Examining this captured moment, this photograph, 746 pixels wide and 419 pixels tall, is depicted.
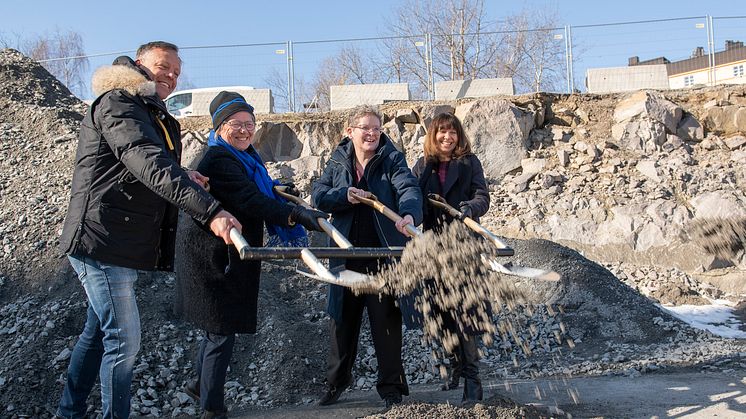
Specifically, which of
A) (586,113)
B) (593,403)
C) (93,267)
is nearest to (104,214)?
(93,267)

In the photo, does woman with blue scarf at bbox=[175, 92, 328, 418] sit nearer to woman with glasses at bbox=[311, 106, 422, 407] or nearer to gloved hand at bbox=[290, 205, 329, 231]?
gloved hand at bbox=[290, 205, 329, 231]

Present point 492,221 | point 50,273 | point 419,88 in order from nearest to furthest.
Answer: point 50,273, point 492,221, point 419,88

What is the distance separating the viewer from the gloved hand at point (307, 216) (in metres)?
3.82

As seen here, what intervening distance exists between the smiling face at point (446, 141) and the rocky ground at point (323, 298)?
4.25 feet

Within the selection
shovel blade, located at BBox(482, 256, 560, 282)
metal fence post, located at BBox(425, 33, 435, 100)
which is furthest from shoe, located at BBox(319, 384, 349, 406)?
metal fence post, located at BBox(425, 33, 435, 100)

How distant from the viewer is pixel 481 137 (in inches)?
503

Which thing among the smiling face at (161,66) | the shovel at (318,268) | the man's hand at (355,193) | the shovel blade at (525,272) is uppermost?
the smiling face at (161,66)

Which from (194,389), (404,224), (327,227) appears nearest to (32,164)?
(194,389)

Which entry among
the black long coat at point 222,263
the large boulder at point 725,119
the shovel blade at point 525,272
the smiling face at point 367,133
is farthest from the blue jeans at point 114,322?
the large boulder at point 725,119

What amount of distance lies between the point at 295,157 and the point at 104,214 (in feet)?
33.2

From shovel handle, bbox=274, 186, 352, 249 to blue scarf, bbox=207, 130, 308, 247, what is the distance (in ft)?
0.41

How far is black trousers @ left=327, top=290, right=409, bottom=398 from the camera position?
409 centimetres

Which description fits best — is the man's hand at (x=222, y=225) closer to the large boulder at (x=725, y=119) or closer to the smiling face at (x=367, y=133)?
the smiling face at (x=367, y=133)

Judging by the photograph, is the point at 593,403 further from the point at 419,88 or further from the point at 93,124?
the point at 419,88
